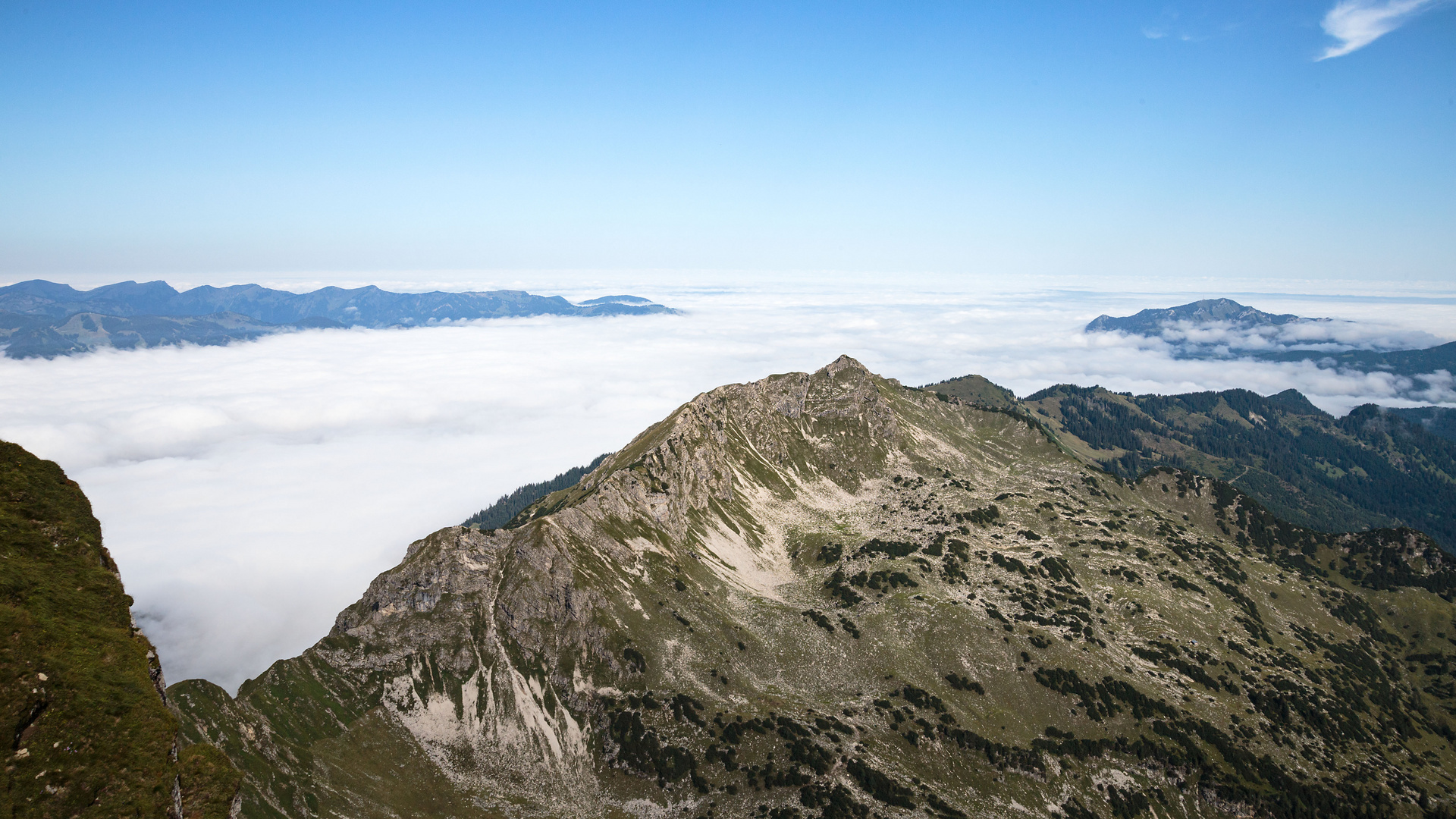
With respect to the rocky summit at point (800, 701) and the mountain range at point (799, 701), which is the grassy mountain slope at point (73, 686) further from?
the rocky summit at point (800, 701)

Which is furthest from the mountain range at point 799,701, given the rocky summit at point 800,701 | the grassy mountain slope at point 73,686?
the grassy mountain slope at point 73,686

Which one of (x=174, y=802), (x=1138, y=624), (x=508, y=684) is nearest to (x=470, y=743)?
(x=508, y=684)

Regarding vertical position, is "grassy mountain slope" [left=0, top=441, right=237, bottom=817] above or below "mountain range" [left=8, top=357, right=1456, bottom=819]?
above

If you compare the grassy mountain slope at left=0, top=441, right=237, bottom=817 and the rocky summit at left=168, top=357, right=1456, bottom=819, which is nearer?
the grassy mountain slope at left=0, top=441, right=237, bottom=817

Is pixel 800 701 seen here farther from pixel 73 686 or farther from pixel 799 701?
pixel 73 686

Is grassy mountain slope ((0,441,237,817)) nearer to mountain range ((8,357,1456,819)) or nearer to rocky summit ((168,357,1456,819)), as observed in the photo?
mountain range ((8,357,1456,819))

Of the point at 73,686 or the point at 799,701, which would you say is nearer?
the point at 73,686

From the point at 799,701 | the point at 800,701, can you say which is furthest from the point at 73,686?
Answer: the point at 800,701

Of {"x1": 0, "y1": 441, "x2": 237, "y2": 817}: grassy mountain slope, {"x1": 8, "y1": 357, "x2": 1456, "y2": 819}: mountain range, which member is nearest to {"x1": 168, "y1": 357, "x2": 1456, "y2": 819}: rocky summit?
{"x1": 8, "y1": 357, "x2": 1456, "y2": 819}: mountain range
